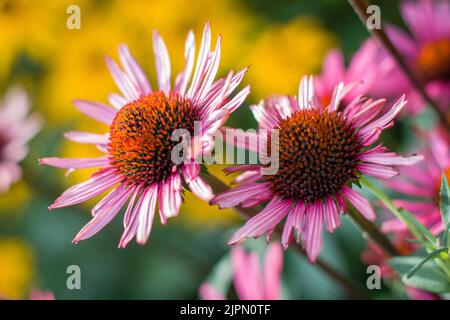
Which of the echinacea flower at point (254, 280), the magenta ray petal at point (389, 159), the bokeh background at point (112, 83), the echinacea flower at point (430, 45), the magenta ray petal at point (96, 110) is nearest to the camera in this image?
the magenta ray petal at point (389, 159)

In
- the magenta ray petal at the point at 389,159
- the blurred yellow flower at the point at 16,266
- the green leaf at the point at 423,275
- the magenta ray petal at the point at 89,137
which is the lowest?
the blurred yellow flower at the point at 16,266

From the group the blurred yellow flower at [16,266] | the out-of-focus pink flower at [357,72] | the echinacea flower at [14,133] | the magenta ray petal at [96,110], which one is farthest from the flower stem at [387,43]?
the blurred yellow flower at [16,266]

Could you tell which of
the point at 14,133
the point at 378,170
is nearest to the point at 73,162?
the point at 378,170

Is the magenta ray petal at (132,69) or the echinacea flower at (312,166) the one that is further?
the magenta ray petal at (132,69)

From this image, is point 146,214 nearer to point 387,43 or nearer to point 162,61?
point 162,61

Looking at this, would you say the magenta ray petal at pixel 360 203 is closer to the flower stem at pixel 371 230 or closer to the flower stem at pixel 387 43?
the flower stem at pixel 371 230

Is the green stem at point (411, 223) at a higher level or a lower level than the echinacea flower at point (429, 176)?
lower

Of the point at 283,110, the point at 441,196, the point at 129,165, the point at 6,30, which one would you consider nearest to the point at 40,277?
the point at 6,30

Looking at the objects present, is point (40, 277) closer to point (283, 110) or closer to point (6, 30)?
point (6, 30)

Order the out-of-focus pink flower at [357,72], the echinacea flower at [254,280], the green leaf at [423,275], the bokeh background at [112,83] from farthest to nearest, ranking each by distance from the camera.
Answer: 1. the bokeh background at [112,83]
2. the out-of-focus pink flower at [357,72]
3. the echinacea flower at [254,280]
4. the green leaf at [423,275]
